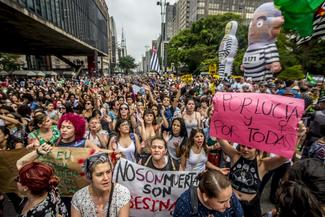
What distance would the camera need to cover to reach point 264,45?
462 inches

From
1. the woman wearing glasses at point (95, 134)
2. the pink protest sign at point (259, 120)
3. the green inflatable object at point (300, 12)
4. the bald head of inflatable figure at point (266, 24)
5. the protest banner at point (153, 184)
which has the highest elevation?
the bald head of inflatable figure at point (266, 24)

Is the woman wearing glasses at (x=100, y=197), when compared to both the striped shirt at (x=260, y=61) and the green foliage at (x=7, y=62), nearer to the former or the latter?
the striped shirt at (x=260, y=61)

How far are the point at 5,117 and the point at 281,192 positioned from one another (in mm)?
4640

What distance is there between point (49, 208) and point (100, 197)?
409mm

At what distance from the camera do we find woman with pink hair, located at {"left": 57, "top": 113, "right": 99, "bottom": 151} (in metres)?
3.05

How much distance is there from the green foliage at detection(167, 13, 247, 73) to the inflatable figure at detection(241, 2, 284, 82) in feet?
92.9

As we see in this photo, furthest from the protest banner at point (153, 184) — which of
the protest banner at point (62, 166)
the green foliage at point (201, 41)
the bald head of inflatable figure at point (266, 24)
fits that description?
the green foliage at point (201, 41)

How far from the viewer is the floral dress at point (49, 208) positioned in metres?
1.86

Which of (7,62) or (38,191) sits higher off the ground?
(7,62)

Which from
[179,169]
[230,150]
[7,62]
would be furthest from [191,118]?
[7,62]

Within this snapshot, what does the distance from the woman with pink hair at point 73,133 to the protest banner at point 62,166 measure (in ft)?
0.72

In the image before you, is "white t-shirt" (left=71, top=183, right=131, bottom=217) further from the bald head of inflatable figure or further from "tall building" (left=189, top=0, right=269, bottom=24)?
"tall building" (left=189, top=0, right=269, bottom=24)

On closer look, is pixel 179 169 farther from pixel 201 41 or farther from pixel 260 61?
pixel 201 41

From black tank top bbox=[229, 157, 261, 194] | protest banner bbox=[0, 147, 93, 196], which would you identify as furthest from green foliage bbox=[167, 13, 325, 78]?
protest banner bbox=[0, 147, 93, 196]
